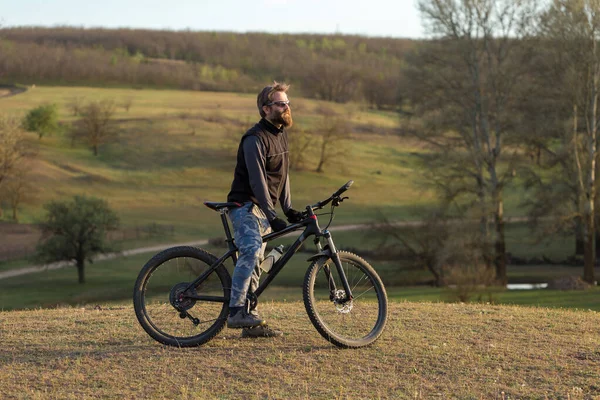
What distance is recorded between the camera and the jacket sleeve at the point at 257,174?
312 inches

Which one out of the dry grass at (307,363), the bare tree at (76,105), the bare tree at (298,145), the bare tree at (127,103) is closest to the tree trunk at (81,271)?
the dry grass at (307,363)

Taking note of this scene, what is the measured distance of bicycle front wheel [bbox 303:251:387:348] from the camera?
8320mm

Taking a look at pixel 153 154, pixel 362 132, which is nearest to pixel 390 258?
pixel 153 154

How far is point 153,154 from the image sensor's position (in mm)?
107188

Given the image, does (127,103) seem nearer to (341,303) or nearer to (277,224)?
(341,303)

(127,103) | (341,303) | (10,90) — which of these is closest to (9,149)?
(341,303)

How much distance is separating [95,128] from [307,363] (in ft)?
346

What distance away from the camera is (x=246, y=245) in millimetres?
8133

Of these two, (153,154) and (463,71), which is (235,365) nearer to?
(463,71)

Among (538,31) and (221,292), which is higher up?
(538,31)

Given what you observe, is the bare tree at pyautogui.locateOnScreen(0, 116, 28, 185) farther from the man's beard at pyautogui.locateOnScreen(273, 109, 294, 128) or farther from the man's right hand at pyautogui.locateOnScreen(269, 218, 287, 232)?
the man's right hand at pyautogui.locateOnScreen(269, 218, 287, 232)

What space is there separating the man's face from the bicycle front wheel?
59.1 inches

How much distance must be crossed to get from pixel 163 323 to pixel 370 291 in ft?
7.52

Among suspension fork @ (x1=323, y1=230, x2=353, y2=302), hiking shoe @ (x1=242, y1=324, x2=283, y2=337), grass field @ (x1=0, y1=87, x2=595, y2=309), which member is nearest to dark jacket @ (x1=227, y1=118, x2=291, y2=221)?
suspension fork @ (x1=323, y1=230, x2=353, y2=302)
